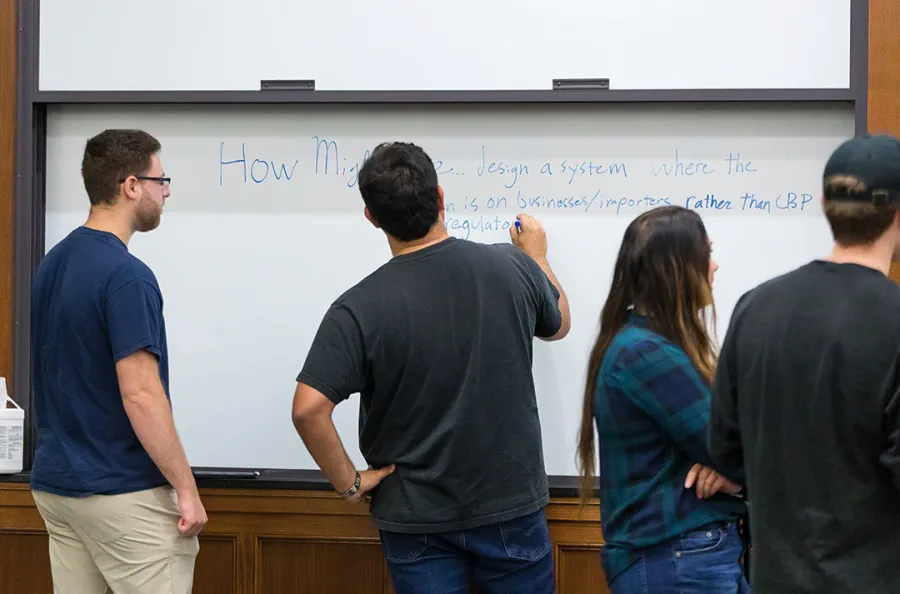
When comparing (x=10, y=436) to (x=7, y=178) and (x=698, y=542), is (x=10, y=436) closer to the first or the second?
(x=7, y=178)

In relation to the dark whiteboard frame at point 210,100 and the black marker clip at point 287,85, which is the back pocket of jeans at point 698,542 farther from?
the black marker clip at point 287,85

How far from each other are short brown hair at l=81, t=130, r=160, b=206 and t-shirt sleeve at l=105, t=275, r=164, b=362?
22 centimetres

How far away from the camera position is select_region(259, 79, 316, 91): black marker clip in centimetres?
241

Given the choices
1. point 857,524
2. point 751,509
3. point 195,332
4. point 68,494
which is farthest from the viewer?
point 195,332

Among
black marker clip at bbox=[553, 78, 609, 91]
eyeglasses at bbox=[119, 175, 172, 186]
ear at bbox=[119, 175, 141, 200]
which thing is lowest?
ear at bbox=[119, 175, 141, 200]

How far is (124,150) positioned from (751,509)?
1.40m

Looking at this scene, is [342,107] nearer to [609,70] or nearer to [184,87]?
[184,87]

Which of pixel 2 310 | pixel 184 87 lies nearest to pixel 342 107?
pixel 184 87

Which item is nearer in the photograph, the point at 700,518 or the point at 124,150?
the point at 700,518

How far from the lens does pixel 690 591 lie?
5.03ft

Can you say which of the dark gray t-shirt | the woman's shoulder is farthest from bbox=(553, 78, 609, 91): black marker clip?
the woman's shoulder

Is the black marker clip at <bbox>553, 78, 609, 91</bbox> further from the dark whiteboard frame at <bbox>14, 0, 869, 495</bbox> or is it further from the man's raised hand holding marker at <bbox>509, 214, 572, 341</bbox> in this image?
the man's raised hand holding marker at <bbox>509, 214, 572, 341</bbox>

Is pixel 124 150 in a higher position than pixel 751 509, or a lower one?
higher

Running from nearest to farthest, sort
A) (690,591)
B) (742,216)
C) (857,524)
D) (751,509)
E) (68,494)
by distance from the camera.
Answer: (857,524), (751,509), (690,591), (68,494), (742,216)
